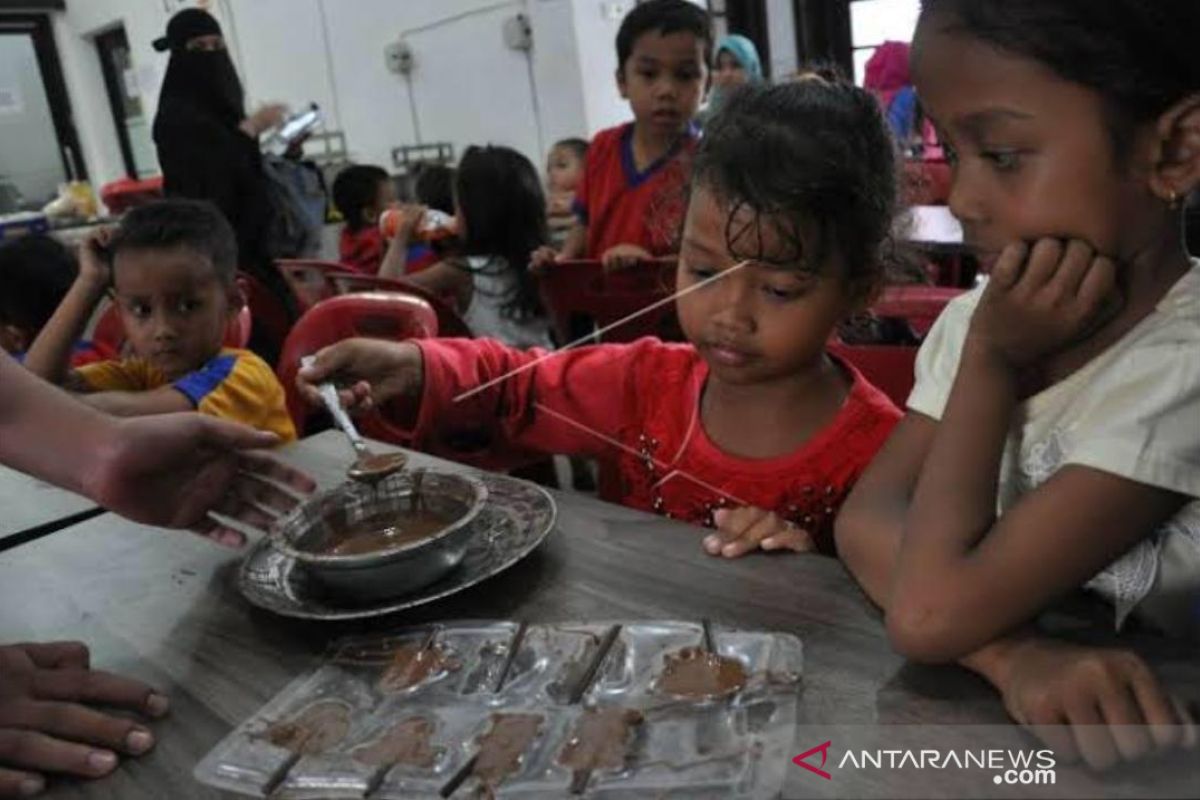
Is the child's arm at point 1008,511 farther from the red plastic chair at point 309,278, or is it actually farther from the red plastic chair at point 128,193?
the red plastic chair at point 128,193

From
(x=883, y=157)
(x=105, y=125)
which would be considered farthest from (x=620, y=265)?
(x=105, y=125)

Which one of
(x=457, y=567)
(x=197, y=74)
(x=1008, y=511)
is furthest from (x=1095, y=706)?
(x=197, y=74)

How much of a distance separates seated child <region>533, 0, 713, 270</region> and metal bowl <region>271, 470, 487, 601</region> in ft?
5.04

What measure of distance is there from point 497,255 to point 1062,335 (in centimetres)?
233

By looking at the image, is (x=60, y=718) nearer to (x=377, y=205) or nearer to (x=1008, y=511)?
(x=1008, y=511)

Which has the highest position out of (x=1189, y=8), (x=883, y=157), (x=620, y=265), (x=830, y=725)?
(x=1189, y=8)

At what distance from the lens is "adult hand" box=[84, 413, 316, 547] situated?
3.00 ft

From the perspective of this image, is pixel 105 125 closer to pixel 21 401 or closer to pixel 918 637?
pixel 21 401

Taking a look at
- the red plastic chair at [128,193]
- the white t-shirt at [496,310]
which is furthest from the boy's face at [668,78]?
the red plastic chair at [128,193]

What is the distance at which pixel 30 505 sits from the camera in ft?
4.23

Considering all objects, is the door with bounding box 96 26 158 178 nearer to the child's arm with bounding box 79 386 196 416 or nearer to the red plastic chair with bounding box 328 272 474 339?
Result: the red plastic chair with bounding box 328 272 474 339

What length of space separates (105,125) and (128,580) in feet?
26.0

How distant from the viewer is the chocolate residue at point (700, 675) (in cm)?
65

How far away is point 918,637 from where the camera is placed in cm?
65
